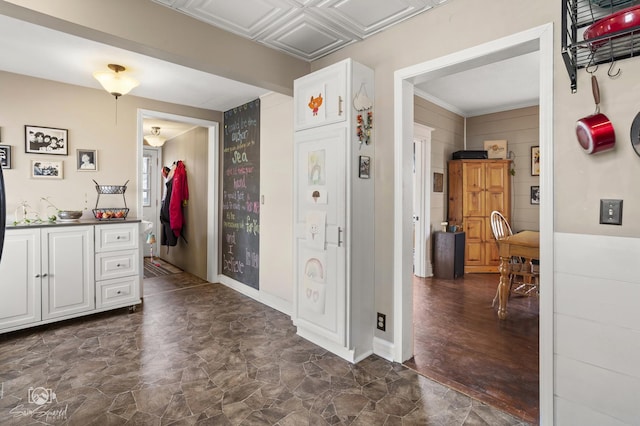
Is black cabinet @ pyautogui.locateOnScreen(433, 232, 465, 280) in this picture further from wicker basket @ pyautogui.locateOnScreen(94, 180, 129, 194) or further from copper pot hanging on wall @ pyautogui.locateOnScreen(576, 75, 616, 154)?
wicker basket @ pyautogui.locateOnScreen(94, 180, 129, 194)

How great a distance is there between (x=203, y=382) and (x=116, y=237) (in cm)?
202

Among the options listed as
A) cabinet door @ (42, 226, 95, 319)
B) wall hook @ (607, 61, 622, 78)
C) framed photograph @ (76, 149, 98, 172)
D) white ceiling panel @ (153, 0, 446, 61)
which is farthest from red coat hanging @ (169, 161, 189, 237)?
wall hook @ (607, 61, 622, 78)

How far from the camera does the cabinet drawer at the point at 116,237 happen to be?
130 inches

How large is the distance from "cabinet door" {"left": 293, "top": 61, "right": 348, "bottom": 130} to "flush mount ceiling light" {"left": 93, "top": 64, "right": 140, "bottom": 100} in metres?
1.63

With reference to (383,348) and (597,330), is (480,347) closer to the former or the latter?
(383,348)

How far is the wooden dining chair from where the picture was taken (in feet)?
11.4

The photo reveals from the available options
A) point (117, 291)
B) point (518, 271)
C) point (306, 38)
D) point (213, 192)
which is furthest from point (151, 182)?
point (518, 271)

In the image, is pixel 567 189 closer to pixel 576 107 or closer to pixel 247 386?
pixel 576 107

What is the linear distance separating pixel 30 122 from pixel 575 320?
4604 millimetres

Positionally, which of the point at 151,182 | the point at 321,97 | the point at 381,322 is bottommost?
the point at 381,322

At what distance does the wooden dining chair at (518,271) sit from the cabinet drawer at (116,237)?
3.84 metres

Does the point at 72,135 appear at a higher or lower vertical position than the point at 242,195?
higher

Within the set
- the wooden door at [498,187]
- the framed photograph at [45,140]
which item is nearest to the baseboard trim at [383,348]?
the wooden door at [498,187]

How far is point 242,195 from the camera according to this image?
4.21 metres
